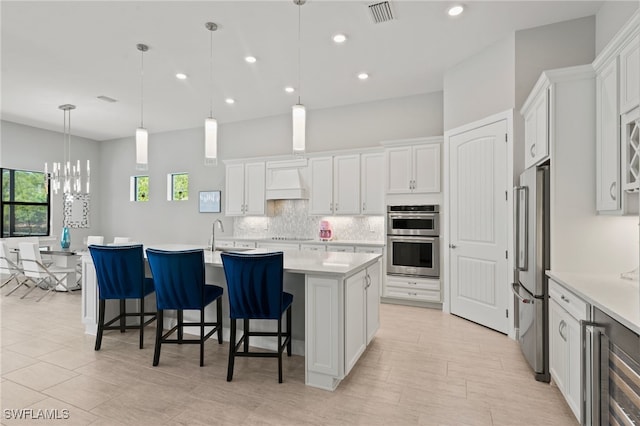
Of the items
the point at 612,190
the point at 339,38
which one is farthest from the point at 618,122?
the point at 339,38

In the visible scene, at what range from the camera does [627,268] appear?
2387mm

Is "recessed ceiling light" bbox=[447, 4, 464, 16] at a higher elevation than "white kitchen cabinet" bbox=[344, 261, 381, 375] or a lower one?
higher

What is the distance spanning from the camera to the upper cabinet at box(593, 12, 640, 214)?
2045mm

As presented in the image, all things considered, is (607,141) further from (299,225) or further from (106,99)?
(106,99)

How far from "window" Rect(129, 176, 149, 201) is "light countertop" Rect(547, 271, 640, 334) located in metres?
8.42

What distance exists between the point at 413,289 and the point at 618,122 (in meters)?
3.27

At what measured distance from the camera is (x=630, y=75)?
209 centimetres

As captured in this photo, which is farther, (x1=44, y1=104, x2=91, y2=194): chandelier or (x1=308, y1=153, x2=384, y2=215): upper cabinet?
(x1=44, y1=104, x2=91, y2=194): chandelier

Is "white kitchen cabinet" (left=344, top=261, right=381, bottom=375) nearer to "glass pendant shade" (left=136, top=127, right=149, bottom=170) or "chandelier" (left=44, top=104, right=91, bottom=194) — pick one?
"glass pendant shade" (left=136, top=127, right=149, bottom=170)

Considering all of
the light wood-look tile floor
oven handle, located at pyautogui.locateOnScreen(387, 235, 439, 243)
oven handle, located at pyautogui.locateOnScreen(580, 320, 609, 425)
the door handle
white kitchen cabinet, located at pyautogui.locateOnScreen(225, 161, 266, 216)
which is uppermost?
white kitchen cabinet, located at pyautogui.locateOnScreen(225, 161, 266, 216)

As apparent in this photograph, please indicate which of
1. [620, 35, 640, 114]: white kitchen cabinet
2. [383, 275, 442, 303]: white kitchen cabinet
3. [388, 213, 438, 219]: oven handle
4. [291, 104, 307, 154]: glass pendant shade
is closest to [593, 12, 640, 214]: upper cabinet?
[620, 35, 640, 114]: white kitchen cabinet

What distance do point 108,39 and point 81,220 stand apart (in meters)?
6.13

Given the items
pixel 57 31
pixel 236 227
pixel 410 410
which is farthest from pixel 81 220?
pixel 410 410

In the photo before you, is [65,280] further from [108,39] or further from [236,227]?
[108,39]
